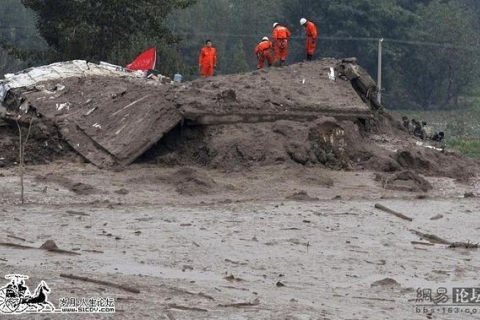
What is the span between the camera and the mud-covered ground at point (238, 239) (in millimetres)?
11633

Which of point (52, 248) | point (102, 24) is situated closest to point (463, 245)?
point (52, 248)

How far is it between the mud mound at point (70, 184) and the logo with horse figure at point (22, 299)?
843 cm

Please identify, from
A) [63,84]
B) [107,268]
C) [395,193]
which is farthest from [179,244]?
[63,84]

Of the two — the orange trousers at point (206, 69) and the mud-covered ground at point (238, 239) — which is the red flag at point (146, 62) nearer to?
the orange trousers at point (206, 69)

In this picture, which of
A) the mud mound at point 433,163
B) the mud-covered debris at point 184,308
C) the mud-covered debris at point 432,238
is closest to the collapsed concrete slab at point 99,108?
the mud mound at point 433,163

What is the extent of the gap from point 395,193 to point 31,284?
10.9 meters

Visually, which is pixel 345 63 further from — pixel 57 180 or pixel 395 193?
pixel 57 180

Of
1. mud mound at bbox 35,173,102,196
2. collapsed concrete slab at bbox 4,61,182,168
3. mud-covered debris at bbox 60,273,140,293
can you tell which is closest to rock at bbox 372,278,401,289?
mud-covered debris at bbox 60,273,140,293

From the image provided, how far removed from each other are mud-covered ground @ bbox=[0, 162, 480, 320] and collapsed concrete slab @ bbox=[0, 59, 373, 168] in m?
0.78

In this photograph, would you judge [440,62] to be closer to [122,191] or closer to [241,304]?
[122,191]

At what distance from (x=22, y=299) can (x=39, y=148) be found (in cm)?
1251

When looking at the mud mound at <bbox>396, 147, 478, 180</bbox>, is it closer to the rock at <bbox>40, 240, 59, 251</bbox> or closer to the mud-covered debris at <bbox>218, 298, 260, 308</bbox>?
the rock at <bbox>40, 240, 59, 251</bbox>

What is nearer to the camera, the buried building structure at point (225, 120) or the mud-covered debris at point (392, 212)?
the mud-covered debris at point (392, 212)

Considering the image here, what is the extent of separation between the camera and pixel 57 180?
1986 cm
